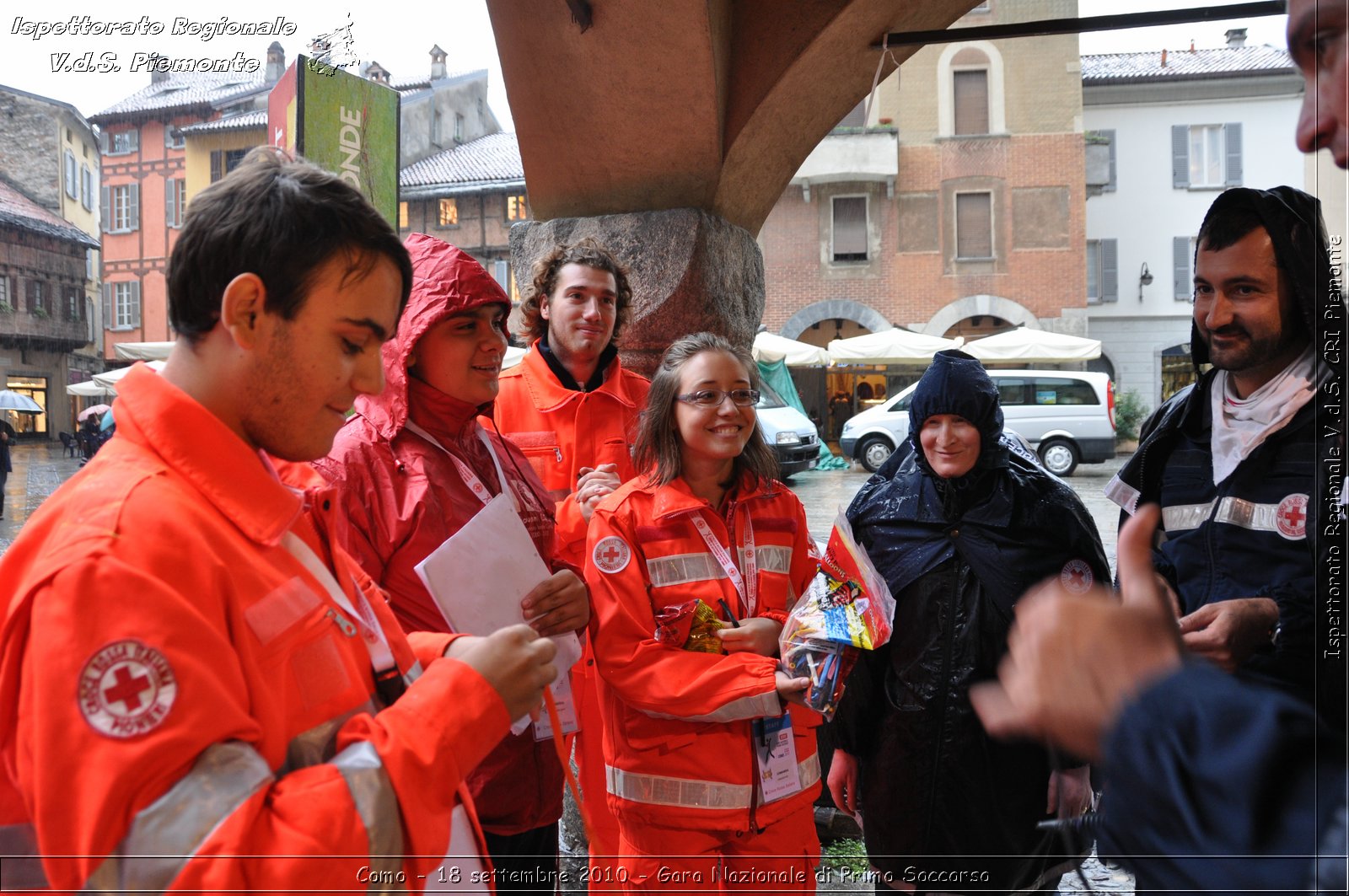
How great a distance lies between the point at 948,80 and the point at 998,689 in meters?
24.9

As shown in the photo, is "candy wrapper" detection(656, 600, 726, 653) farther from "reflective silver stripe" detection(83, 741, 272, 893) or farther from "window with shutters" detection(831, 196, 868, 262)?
"window with shutters" detection(831, 196, 868, 262)

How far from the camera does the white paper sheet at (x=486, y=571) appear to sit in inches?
75.9

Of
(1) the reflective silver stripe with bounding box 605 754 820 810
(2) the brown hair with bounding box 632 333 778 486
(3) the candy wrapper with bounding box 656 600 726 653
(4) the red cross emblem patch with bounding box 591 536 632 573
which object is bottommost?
(1) the reflective silver stripe with bounding box 605 754 820 810

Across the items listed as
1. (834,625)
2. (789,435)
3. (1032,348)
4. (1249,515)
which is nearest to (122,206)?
(834,625)

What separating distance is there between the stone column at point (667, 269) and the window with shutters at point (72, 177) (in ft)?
5.14

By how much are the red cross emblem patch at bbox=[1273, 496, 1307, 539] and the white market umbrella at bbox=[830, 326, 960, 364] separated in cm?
1816

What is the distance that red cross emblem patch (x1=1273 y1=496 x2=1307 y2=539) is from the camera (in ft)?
6.57

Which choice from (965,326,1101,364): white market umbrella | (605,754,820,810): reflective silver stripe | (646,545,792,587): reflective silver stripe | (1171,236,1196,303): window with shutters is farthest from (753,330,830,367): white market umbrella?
(605,754,820,810): reflective silver stripe

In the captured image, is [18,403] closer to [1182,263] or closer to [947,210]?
[947,210]

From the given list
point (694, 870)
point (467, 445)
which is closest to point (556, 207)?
point (467, 445)

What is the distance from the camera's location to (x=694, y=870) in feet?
7.42

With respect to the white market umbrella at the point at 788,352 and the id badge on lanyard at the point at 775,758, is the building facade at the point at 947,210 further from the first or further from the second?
the id badge on lanyard at the point at 775,758

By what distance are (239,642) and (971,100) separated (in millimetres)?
25602

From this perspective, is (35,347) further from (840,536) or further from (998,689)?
(998,689)
